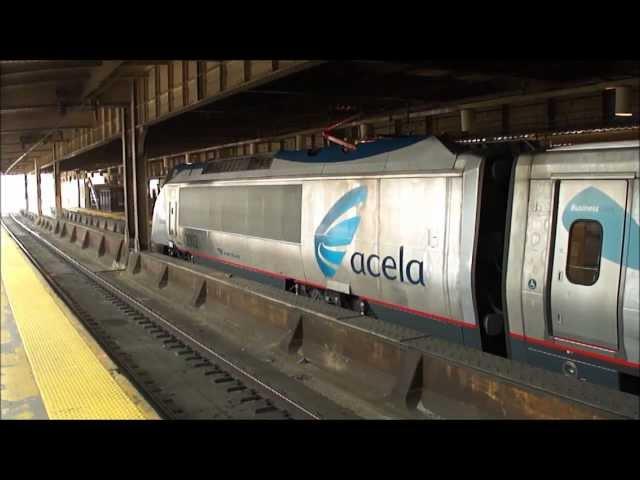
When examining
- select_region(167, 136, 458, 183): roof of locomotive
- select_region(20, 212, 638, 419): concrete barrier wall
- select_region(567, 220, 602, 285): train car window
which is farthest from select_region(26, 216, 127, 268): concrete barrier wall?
select_region(567, 220, 602, 285): train car window

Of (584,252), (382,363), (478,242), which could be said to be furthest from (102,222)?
(584,252)

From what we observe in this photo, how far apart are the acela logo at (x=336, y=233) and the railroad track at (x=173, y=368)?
240cm

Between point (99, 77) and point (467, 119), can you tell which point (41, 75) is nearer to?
point (99, 77)

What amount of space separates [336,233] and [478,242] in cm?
313

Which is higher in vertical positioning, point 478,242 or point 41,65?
point 41,65

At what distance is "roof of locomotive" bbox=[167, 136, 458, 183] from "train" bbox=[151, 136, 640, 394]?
0.09 ft

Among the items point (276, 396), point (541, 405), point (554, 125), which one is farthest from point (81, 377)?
point (554, 125)

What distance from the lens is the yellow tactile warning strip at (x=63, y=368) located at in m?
5.89

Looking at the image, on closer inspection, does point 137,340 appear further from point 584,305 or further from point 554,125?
point 554,125

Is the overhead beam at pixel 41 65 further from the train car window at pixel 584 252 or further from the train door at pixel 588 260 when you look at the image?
the train car window at pixel 584 252

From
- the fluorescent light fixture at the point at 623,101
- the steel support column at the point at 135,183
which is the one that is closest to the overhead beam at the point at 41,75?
the steel support column at the point at 135,183

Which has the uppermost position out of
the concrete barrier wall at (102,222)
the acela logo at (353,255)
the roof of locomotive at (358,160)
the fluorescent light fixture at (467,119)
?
the fluorescent light fixture at (467,119)

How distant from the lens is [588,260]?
19.5 feet

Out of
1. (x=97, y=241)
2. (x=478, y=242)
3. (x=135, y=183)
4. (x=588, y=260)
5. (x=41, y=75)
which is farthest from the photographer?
(x=97, y=241)
